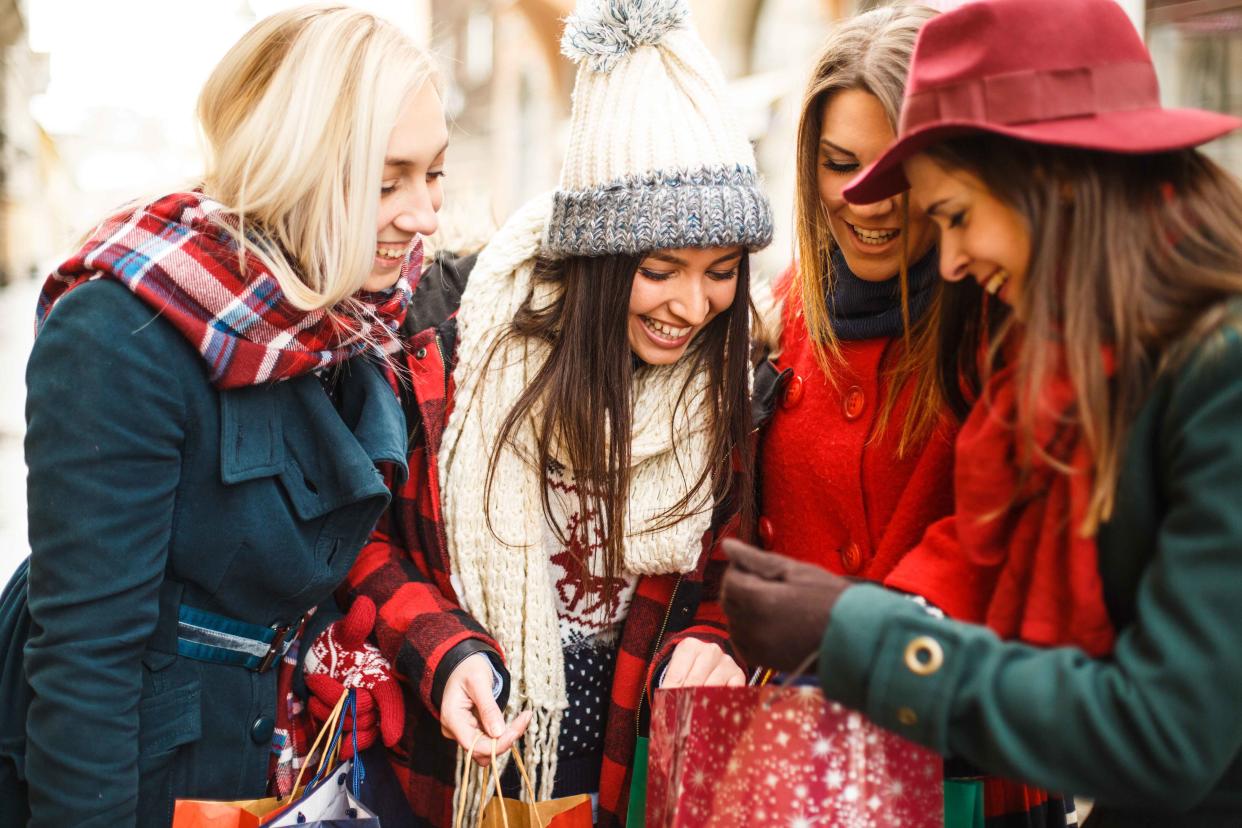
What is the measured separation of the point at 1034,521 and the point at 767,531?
881 mm

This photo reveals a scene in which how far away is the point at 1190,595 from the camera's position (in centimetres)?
105

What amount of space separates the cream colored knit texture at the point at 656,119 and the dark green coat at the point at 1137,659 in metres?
1.12

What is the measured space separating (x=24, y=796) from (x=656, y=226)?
152 centimetres

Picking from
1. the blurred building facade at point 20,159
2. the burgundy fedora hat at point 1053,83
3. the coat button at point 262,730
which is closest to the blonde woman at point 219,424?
the coat button at point 262,730

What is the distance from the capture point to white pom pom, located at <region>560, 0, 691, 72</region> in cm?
204

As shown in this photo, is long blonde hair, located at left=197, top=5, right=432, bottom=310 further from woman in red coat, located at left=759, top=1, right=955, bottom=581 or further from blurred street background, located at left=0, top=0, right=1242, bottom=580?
woman in red coat, located at left=759, top=1, right=955, bottom=581

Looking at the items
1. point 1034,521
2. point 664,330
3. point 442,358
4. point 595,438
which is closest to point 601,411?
point 595,438

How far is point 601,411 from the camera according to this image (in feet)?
6.93

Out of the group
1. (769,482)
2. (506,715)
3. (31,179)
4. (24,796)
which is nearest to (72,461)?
(24,796)

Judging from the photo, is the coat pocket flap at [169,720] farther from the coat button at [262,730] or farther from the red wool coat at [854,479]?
the red wool coat at [854,479]

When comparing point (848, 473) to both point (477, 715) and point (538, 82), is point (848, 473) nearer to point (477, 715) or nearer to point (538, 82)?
point (477, 715)

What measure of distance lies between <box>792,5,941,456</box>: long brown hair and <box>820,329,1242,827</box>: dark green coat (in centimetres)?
57

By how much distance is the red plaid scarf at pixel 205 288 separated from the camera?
1.56 m

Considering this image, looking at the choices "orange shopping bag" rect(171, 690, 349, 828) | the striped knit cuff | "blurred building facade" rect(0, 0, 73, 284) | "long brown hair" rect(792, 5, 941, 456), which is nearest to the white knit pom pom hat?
the striped knit cuff
